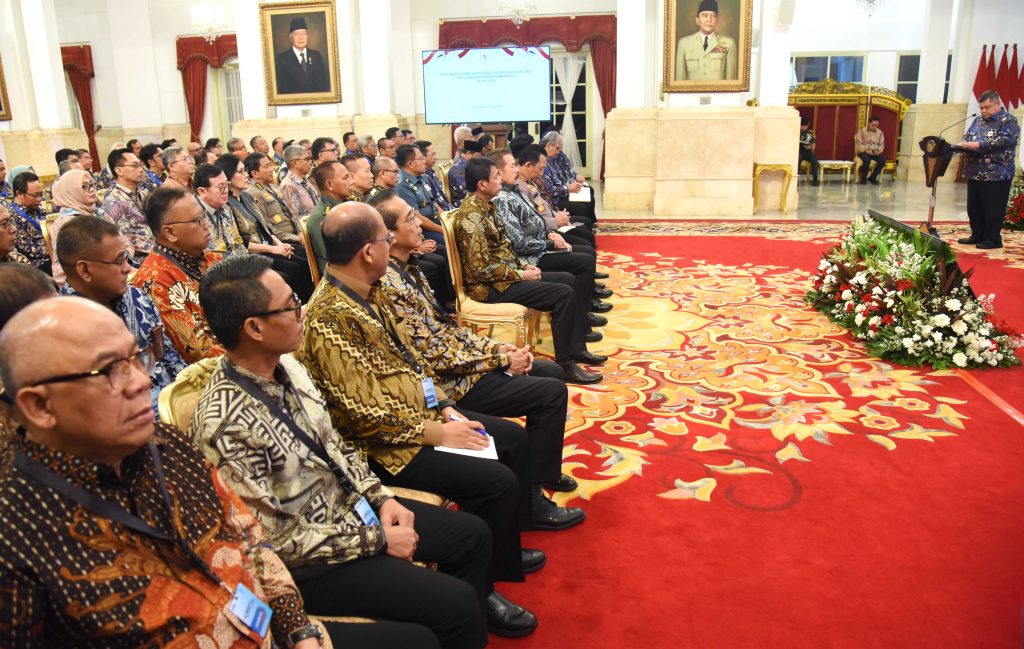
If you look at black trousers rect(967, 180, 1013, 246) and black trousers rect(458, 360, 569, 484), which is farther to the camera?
black trousers rect(967, 180, 1013, 246)

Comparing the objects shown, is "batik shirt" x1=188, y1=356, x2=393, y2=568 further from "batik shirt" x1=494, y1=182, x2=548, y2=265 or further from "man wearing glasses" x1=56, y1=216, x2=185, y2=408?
"batik shirt" x1=494, y1=182, x2=548, y2=265

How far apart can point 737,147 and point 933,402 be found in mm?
6885

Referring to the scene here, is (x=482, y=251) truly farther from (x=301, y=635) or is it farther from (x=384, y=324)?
(x=301, y=635)

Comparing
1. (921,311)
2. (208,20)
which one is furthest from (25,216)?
(208,20)

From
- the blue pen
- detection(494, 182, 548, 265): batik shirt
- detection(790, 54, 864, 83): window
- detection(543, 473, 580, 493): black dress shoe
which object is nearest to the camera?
the blue pen

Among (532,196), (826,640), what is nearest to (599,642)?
(826,640)

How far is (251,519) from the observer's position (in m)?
1.60

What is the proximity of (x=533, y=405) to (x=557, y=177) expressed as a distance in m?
5.29

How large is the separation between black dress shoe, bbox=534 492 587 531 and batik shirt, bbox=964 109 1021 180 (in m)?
7.23

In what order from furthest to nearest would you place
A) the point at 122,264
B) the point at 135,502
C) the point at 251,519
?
the point at 122,264 < the point at 251,519 < the point at 135,502

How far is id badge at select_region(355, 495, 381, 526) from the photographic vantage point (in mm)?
1986

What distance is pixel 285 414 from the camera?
1892 millimetres

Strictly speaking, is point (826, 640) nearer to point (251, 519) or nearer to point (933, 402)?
point (251, 519)

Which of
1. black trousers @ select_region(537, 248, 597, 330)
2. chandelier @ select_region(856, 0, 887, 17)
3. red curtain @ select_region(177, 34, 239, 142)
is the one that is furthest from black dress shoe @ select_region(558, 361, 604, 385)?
chandelier @ select_region(856, 0, 887, 17)
